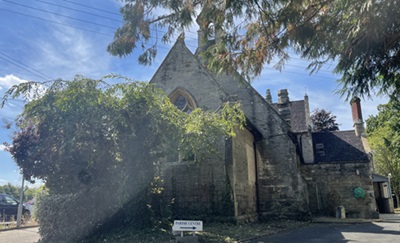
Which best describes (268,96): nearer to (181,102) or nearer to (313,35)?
(181,102)

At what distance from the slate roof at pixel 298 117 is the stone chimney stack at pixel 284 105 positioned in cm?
222

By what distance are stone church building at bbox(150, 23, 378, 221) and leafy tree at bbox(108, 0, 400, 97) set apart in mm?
5614

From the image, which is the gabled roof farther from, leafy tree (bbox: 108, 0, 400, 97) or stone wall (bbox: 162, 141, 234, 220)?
leafy tree (bbox: 108, 0, 400, 97)

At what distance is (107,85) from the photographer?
429 inches

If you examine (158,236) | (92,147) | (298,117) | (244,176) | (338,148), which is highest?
(298,117)

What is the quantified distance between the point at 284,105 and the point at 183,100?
27.6 feet

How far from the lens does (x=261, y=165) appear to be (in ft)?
67.8

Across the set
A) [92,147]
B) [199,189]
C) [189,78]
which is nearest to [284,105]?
[189,78]

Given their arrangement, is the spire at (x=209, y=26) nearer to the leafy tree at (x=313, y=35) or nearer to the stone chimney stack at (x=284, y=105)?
the leafy tree at (x=313, y=35)

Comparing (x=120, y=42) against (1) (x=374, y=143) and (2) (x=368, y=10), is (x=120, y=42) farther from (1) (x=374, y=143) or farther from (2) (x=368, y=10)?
(1) (x=374, y=143)

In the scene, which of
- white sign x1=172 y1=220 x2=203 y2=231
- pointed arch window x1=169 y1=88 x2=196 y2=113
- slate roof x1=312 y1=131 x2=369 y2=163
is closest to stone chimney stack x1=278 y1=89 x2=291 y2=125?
slate roof x1=312 y1=131 x2=369 y2=163

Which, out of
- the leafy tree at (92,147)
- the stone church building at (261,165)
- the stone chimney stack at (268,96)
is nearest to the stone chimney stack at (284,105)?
the stone church building at (261,165)

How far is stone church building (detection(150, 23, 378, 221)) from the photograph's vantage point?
15031 mm

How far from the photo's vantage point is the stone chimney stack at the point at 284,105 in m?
22.3
